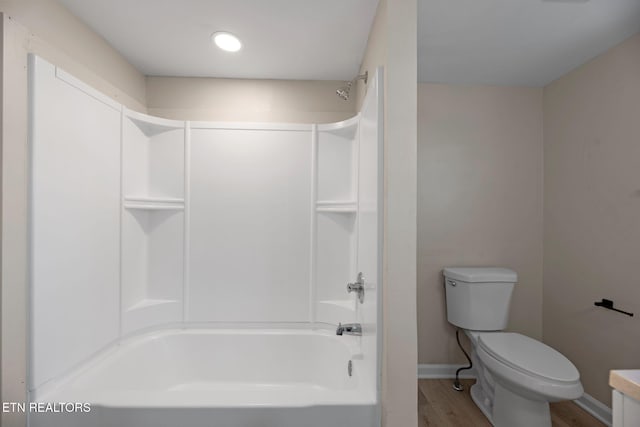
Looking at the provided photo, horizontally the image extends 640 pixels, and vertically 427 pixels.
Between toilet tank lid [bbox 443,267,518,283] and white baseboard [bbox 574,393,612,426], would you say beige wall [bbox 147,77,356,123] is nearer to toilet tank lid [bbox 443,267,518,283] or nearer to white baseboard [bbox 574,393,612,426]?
toilet tank lid [bbox 443,267,518,283]

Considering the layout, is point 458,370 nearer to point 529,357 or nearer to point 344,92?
point 529,357

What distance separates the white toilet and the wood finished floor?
0.08 m

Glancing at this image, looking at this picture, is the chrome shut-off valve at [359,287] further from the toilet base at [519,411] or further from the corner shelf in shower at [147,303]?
the corner shelf in shower at [147,303]

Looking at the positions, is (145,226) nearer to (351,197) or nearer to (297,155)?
(297,155)

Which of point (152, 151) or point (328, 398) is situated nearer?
point (328, 398)

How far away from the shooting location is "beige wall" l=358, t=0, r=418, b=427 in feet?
3.89

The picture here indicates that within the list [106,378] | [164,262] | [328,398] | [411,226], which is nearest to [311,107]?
[411,226]

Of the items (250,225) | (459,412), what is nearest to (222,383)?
(250,225)

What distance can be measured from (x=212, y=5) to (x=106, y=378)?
75.4 inches

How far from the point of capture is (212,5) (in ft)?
4.66

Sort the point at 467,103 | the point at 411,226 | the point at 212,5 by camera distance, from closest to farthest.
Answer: the point at 411,226, the point at 212,5, the point at 467,103

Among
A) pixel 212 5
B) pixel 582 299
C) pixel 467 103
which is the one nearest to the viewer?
pixel 212 5

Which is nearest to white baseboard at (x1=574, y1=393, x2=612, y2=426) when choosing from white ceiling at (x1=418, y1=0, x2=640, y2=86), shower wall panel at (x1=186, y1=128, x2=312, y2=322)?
shower wall panel at (x1=186, y1=128, x2=312, y2=322)

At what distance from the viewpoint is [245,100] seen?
7.17ft
